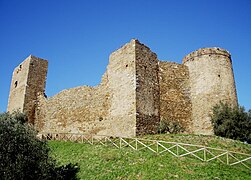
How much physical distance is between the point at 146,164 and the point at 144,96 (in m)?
6.93

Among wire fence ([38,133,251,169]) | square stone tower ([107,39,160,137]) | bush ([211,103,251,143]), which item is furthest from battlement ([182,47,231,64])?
wire fence ([38,133,251,169])

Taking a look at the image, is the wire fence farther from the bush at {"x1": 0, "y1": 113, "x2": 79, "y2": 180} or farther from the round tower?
the round tower

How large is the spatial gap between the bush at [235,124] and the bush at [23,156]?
10972 mm

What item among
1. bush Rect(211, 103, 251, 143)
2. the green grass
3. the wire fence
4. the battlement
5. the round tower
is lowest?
the green grass

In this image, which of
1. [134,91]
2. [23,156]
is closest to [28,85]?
[134,91]

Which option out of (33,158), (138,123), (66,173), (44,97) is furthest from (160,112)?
(44,97)

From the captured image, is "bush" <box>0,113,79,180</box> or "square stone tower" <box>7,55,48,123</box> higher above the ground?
"square stone tower" <box>7,55,48,123</box>

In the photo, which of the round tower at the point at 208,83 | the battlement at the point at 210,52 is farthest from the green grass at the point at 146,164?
the battlement at the point at 210,52

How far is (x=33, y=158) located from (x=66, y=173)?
2.05 meters

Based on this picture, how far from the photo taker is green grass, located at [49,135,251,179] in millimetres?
11695

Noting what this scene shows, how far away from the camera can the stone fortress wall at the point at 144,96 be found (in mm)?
18781

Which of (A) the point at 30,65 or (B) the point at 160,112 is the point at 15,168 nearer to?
(B) the point at 160,112

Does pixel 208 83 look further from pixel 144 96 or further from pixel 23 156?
pixel 23 156

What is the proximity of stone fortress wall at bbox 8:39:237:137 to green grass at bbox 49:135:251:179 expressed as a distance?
126 inches
